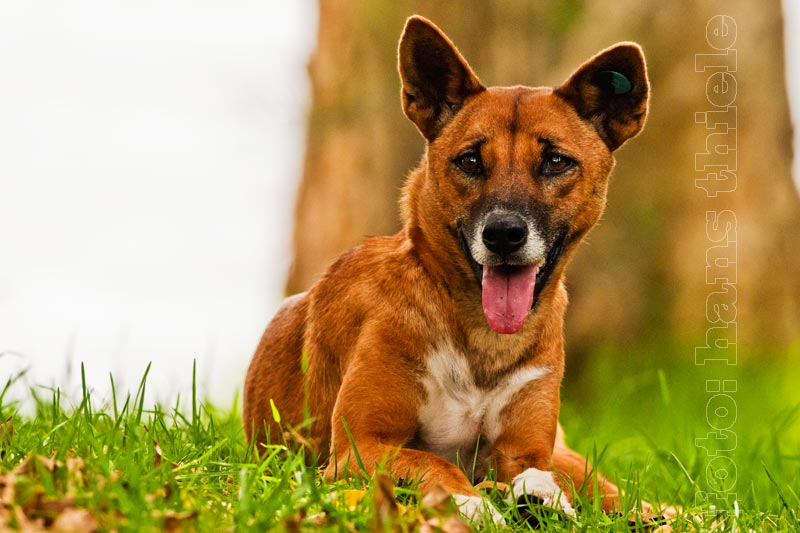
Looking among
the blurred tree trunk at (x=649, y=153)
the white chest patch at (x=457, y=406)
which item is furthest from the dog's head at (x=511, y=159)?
the blurred tree trunk at (x=649, y=153)

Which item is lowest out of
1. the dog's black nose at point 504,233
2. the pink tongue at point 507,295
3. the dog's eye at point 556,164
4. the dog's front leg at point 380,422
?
the dog's front leg at point 380,422

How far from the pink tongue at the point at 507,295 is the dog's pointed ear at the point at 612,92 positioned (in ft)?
2.88

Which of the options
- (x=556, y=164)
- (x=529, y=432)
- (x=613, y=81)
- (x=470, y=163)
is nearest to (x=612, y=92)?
(x=613, y=81)

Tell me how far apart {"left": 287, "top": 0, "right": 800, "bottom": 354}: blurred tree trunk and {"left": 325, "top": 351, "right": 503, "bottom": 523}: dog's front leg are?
4709 mm

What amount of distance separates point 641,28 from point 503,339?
16.6ft

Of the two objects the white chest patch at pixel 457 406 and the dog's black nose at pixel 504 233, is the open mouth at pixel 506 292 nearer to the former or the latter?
the dog's black nose at pixel 504 233

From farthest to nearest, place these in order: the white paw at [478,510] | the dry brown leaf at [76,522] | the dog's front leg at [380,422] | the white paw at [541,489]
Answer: the dog's front leg at [380,422], the white paw at [541,489], the white paw at [478,510], the dry brown leaf at [76,522]

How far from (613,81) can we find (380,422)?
1943 millimetres

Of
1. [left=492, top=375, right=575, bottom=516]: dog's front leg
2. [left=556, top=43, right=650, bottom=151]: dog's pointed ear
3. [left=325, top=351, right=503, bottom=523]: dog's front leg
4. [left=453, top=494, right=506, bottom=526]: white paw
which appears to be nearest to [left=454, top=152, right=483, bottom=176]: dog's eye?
[left=556, top=43, right=650, bottom=151]: dog's pointed ear

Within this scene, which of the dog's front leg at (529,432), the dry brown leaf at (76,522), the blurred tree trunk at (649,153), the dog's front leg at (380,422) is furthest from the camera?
the blurred tree trunk at (649,153)

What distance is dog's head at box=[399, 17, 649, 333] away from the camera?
4.45 m

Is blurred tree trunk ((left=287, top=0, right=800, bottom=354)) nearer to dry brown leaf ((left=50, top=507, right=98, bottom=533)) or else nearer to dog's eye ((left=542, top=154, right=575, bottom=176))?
dog's eye ((left=542, top=154, right=575, bottom=176))

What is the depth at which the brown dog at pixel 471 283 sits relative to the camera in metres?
4.47

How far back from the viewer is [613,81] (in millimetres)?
4867
